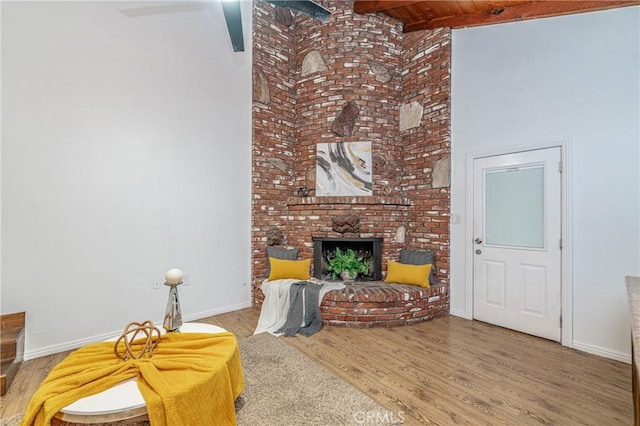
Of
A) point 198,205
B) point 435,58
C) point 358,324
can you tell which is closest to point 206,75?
point 198,205

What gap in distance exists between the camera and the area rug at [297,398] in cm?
168

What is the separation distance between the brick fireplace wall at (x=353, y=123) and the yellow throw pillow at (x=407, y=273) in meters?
0.24

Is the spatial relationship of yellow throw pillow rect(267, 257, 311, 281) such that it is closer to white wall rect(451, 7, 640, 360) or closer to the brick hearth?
the brick hearth

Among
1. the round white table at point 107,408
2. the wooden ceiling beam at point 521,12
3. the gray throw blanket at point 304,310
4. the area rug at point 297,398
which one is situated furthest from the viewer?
the gray throw blanket at point 304,310

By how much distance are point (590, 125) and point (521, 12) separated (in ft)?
4.85

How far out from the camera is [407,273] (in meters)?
3.48

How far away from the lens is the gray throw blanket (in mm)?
3057

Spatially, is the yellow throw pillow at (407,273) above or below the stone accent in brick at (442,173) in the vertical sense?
below

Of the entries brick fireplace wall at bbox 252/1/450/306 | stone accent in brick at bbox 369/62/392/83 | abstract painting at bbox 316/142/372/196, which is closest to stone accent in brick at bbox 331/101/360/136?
brick fireplace wall at bbox 252/1/450/306

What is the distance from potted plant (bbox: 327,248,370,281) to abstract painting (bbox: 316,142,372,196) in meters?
0.88

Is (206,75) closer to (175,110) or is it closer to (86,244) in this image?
(175,110)

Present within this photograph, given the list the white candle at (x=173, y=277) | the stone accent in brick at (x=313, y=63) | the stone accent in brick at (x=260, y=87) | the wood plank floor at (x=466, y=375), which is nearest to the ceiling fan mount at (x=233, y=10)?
the stone accent in brick at (x=260, y=87)

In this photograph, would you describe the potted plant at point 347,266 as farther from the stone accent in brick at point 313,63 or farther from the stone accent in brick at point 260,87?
the stone accent in brick at point 313,63

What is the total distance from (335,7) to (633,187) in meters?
3.97
